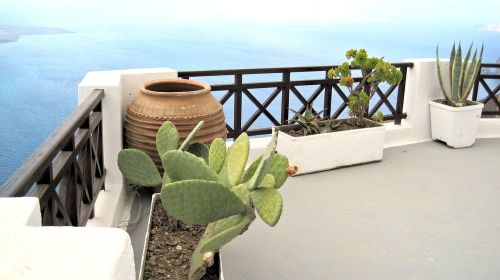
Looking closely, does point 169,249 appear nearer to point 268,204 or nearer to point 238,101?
point 268,204

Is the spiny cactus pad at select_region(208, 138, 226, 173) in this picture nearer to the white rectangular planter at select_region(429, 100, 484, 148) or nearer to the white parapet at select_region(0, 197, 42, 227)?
the white parapet at select_region(0, 197, 42, 227)

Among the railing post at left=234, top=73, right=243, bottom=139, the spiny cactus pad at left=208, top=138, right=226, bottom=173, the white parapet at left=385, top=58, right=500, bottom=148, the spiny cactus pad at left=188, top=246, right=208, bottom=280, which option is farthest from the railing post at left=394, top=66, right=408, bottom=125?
the spiny cactus pad at left=188, top=246, right=208, bottom=280

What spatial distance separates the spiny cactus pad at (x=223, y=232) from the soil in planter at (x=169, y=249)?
0.67ft

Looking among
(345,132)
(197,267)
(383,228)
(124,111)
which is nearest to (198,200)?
(197,267)

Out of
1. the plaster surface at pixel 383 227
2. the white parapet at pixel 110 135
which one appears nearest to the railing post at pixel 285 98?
the plaster surface at pixel 383 227

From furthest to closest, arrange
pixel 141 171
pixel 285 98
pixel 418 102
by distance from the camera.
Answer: pixel 418 102, pixel 285 98, pixel 141 171

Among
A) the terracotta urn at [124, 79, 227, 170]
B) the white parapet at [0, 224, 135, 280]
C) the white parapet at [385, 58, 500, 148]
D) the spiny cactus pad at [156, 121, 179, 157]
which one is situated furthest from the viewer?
the white parapet at [385, 58, 500, 148]

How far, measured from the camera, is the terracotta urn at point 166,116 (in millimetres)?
3291

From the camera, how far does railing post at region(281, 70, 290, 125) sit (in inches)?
178

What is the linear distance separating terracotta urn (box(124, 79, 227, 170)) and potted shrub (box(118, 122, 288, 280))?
1.13m

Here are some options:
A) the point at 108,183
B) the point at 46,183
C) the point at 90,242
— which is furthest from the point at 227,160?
the point at 108,183

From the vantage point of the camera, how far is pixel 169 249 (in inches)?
85.5

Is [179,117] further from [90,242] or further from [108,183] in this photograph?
[90,242]

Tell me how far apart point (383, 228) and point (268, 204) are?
1755 millimetres
